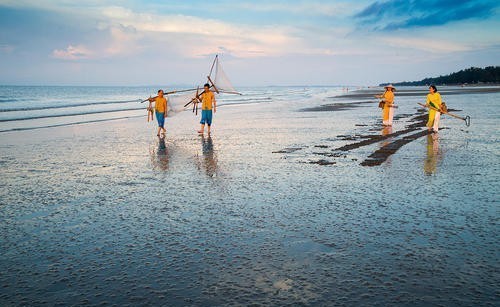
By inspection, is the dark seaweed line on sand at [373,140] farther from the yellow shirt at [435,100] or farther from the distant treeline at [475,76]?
the distant treeline at [475,76]

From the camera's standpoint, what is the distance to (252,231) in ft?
16.7

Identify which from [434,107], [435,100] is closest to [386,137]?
[434,107]

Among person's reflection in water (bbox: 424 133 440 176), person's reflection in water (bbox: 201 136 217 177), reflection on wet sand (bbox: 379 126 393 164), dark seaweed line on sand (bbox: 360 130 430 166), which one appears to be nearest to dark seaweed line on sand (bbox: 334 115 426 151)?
reflection on wet sand (bbox: 379 126 393 164)

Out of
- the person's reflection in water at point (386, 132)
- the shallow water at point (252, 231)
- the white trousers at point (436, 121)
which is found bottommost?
the shallow water at point (252, 231)

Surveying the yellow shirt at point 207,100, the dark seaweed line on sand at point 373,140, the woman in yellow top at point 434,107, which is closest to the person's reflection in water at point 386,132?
the dark seaweed line on sand at point 373,140

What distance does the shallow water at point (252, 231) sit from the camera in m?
3.61

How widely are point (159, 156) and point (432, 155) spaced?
7489mm

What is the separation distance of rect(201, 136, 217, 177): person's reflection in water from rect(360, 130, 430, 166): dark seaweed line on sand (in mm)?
3544

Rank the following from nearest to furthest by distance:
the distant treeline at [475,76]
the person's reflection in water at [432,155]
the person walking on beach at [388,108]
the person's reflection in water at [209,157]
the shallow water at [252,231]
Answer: the shallow water at [252,231], the person's reflection in water at [432,155], the person's reflection in water at [209,157], the person walking on beach at [388,108], the distant treeline at [475,76]

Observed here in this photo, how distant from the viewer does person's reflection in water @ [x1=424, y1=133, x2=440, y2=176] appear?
8.84 metres

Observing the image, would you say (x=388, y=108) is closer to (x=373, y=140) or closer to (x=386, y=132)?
(x=386, y=132)

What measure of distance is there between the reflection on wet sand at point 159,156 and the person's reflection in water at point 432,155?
19.7 ft

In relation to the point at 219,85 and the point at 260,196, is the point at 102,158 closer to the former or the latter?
the point at 260,196

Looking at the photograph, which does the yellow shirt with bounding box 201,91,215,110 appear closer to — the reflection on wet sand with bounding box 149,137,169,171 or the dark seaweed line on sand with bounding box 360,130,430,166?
the reflection on wet sand with bounding box 149,137,169,171
